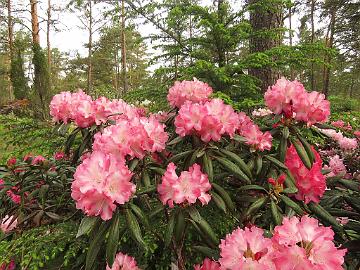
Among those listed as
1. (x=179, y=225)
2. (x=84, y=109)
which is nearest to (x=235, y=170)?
(x=179, y=225)

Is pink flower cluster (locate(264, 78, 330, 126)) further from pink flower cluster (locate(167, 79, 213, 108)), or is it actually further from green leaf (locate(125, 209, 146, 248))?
green leaf (locate(125, 209, 146, 248))

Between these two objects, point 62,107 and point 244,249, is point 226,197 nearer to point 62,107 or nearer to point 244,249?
point 244,249

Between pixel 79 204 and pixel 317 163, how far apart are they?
3.31ft

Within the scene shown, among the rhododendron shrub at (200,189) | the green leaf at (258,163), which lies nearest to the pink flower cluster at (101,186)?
the rhododendron shrub at (200,189)

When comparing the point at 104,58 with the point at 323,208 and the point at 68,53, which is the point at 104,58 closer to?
the point at 68,53

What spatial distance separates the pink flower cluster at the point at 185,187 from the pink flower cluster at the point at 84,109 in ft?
2.04

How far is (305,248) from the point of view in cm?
92

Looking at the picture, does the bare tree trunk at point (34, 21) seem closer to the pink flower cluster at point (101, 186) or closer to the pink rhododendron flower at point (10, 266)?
the pink rhododendron flower at point (10, 266)

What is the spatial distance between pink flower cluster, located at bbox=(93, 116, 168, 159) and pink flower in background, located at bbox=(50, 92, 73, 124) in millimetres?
554

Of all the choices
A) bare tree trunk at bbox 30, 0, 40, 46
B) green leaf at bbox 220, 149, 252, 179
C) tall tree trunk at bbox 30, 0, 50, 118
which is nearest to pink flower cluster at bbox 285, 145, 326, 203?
green leaf at bbox 220, 149, 252, 179

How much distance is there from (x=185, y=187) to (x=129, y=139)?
0.27 metres

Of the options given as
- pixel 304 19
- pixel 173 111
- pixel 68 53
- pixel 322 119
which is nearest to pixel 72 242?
pixel 173 111

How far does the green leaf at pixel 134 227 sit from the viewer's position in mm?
1065

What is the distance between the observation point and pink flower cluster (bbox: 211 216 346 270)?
2.89 feet
